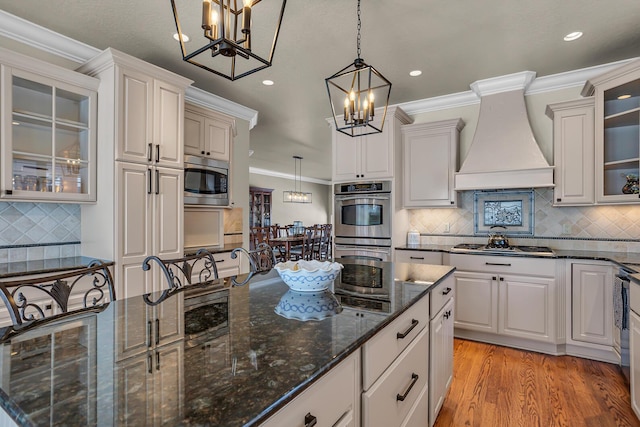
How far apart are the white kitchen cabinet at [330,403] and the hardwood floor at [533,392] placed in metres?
1.46

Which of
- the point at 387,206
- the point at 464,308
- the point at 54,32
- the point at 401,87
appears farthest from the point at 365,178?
the point at 54,32

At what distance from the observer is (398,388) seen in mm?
1298

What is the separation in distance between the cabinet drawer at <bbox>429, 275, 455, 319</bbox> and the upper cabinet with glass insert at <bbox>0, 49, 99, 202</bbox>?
2640 mm

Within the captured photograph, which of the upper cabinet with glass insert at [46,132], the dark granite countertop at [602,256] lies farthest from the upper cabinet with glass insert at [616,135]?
the upper cabinet with glass insert at [46,132]

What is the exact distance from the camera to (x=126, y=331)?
1.01m

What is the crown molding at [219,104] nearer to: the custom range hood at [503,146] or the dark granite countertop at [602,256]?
the custom range hood at [503,146]

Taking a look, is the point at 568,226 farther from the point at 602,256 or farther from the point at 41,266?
the point at 41,266

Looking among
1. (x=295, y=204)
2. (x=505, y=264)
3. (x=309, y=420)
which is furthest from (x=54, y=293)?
(x=295, y=204)

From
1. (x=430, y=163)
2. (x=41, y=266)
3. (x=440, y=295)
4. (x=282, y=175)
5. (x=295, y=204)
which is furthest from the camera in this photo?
(x=295, y=204)

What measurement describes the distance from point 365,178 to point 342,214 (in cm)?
53

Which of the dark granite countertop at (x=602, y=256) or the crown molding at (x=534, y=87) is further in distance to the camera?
the crown molding at (x=534, y=87)

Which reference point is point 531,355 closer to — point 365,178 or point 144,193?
point 365,178

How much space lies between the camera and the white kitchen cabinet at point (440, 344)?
1748mm

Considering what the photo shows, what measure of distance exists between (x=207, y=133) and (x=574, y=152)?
368 cm
